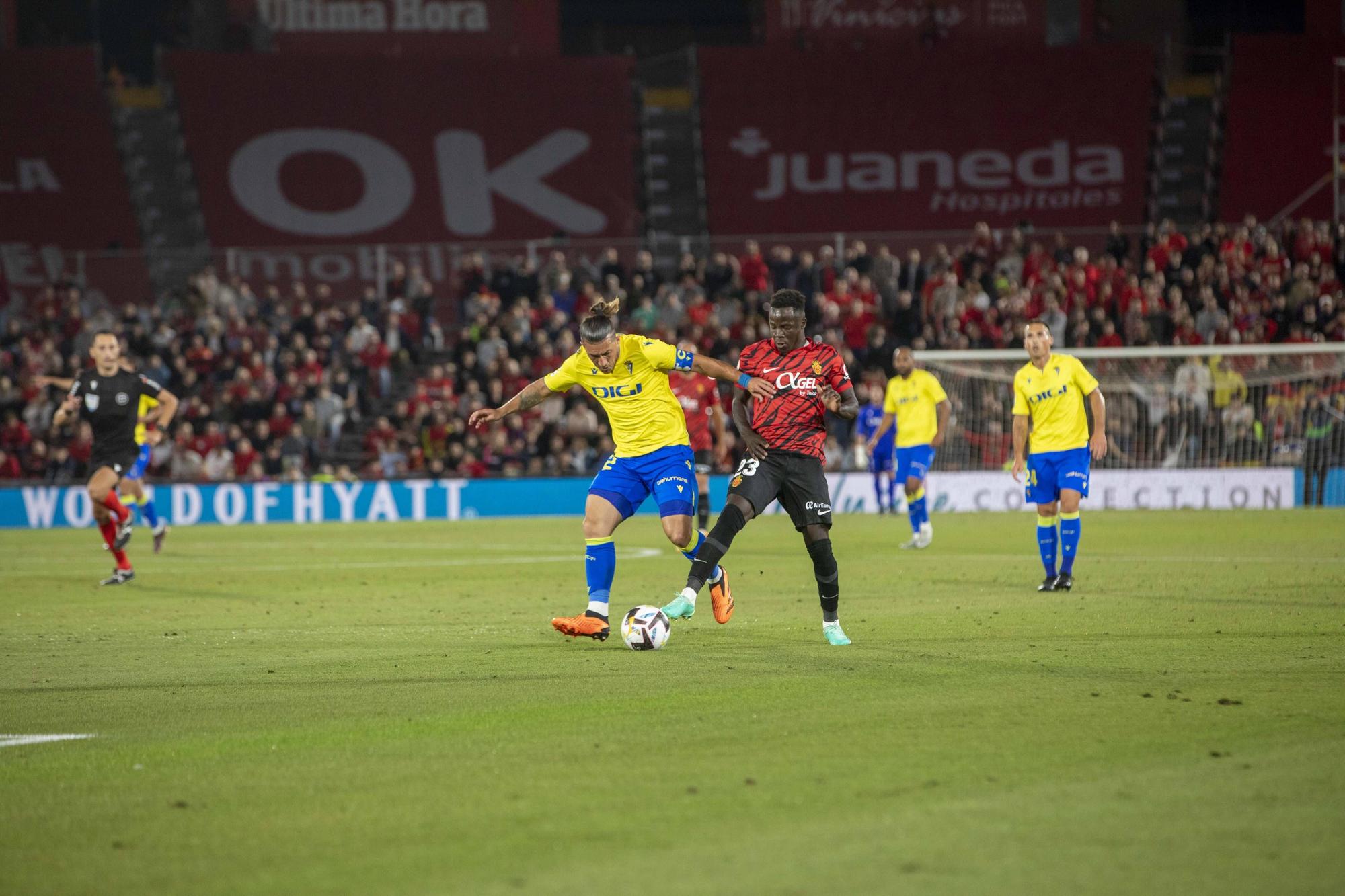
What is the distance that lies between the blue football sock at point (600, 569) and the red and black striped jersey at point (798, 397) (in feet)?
4.19

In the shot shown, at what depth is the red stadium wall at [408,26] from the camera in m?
40.8

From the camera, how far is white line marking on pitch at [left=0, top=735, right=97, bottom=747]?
6812 mm

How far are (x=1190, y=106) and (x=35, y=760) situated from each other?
39.9 metres

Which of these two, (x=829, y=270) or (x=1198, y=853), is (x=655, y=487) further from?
(x=829, y=270)

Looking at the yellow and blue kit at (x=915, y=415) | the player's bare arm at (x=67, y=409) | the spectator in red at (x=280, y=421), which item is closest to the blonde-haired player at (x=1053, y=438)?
the yellow and blue kit at (x=915, y=415)

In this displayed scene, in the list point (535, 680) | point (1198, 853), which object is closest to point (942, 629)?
point (535, 680)

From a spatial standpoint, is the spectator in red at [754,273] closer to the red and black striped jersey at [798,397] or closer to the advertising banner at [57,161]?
the advertising banner at [57,161]

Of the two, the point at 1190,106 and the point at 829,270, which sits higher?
the point at 1190,106

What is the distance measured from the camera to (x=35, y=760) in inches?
253

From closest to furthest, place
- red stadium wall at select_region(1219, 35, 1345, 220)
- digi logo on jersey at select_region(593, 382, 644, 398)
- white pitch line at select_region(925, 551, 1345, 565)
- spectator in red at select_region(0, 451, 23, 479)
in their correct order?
digi logo on jersey at select_region(593, 382, 644, 398)
white pitch line at select_region(925, 551, 1345, 565)
spectator in red at select_region(0, 451, 23, 479)
red stadium wall at select_region(1219, 35, 1345, 220)

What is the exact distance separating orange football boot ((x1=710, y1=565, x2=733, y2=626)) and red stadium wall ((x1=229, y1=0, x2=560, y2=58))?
109ft

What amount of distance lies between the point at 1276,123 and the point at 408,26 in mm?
22760

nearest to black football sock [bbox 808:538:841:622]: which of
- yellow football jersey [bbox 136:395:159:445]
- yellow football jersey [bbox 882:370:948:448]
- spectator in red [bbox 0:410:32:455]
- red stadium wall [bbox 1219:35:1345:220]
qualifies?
yellow football jersey [bbox 136:395:159:445]

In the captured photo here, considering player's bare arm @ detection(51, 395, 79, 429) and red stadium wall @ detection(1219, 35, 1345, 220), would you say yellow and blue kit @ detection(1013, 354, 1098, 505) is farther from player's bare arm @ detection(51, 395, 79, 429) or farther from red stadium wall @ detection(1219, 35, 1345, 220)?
red stadium wall @ detection(1219, 35, 1345, 220)
